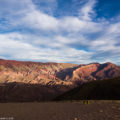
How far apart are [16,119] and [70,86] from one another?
118975 mm

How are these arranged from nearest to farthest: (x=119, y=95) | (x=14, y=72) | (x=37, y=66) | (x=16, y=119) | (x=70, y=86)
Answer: (x=16, y=119)
(x=119, y=95)
(x=70, y=86)
(x=14, y=72)
(x=37, y=66)

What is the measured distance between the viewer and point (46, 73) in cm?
16888

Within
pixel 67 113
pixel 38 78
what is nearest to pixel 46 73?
pixel 38 78

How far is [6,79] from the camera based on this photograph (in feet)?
439

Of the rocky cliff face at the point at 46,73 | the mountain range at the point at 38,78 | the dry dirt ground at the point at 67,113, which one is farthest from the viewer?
the rocky cliff face at the point at 46,73

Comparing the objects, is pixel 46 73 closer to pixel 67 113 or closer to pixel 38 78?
pixel 38 78

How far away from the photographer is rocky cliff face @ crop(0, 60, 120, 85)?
141m

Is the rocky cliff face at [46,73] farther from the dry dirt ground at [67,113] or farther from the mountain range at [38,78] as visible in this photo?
the dry dirt ground at [67,113]

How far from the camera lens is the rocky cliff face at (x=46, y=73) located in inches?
5546

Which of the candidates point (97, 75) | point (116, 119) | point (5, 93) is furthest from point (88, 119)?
point (97, 75)

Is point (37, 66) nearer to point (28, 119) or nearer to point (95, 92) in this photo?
point (95, 92)

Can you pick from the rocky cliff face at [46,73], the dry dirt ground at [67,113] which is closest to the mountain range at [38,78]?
the rocky cliff face at [46,73]

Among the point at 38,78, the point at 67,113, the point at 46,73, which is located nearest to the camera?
the point at 67,113

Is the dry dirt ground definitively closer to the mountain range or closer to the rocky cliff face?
the mountain range
